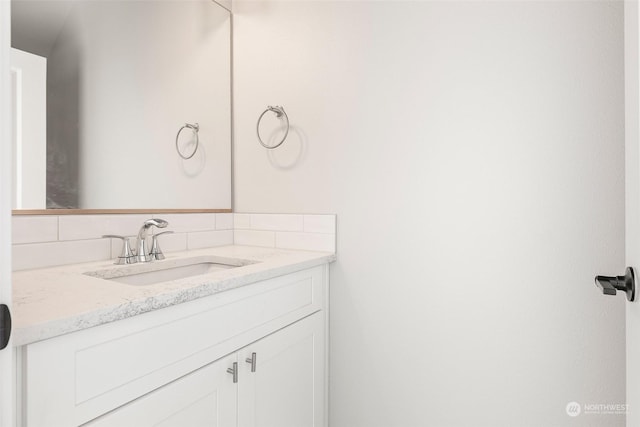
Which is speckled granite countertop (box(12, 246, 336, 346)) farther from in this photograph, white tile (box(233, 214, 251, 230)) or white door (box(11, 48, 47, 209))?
white tile (box(233, 214, 251, 230))

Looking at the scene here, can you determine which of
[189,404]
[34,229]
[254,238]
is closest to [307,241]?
[254,238]

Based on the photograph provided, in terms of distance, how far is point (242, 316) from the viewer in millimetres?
1032

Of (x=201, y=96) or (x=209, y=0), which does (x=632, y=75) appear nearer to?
(x=201, y=96)

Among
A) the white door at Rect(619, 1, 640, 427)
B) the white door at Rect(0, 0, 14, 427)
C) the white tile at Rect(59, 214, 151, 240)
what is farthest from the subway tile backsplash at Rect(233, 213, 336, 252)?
the white door at Rect(0, 0, 14, 427)

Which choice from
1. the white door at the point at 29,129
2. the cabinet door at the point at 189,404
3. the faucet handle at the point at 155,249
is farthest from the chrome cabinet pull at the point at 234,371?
the white door at the point at 29,129

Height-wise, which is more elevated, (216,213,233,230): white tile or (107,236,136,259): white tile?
(216,213,233,230): white tile

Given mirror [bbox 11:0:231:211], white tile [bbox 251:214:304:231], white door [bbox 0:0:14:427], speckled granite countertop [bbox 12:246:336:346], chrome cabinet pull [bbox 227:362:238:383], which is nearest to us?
white door [bbox 0:0:14:427]

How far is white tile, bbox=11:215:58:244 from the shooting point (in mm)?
1045

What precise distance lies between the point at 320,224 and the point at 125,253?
72 centimetres

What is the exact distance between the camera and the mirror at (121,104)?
1.09 meters

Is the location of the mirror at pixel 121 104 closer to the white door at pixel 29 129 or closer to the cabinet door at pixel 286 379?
the white door at pixel 29 129

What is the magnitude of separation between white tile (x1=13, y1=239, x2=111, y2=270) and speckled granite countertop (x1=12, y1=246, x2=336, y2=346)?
25mm

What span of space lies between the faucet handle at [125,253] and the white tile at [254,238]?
544 mm

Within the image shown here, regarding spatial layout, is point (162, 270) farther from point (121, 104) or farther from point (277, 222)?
point (121, 104)
